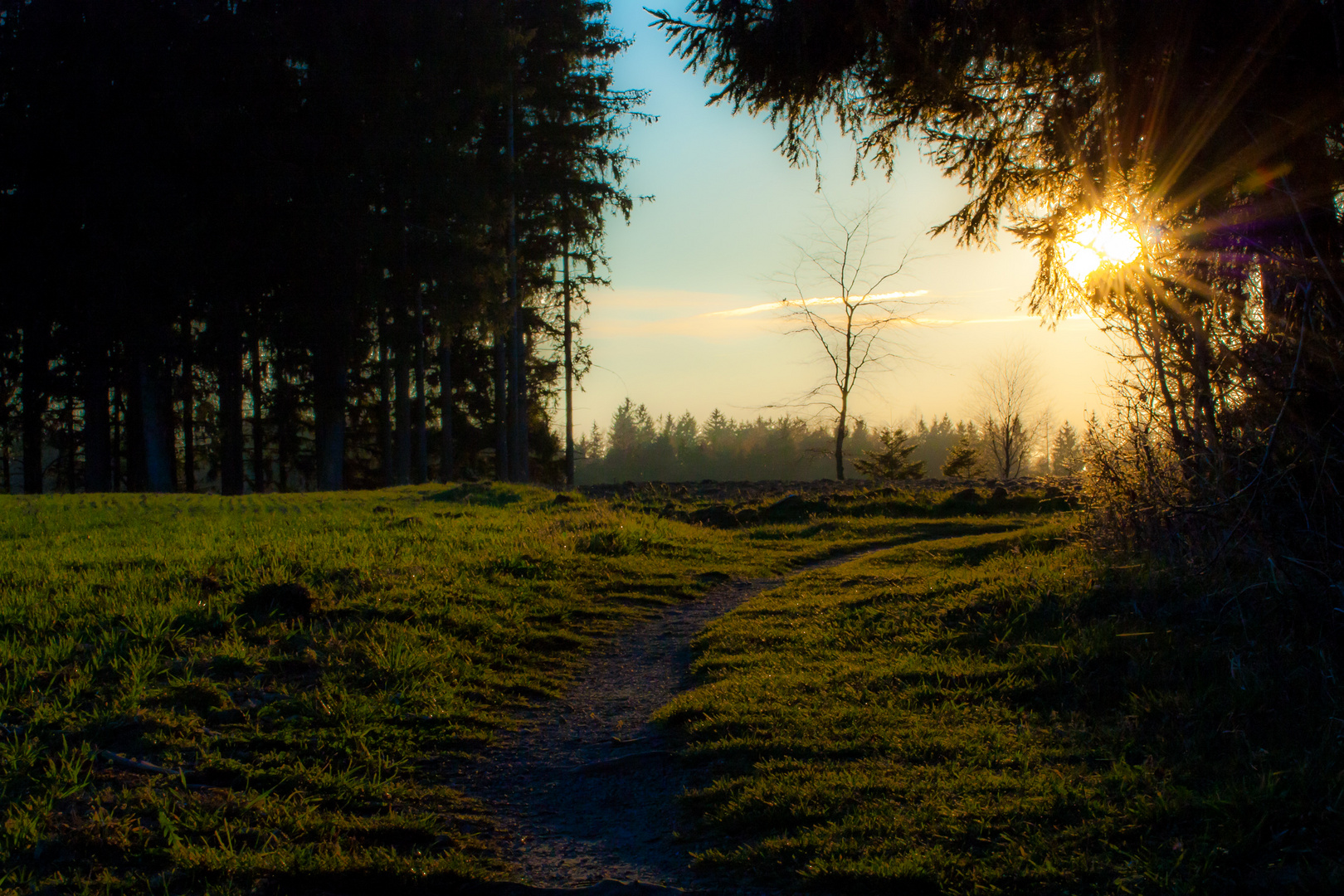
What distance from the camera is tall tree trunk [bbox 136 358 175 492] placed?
2141 centimetres

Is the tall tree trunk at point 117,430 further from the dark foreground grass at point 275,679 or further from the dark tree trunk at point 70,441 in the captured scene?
the dark foreground grass at point 275,679

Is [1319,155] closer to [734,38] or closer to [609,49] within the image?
[734,38]

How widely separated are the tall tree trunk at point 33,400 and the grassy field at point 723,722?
17351mm

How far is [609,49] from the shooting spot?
29922mm

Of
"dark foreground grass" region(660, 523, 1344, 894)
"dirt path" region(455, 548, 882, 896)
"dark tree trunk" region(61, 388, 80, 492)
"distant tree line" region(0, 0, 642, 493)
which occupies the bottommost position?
"dirt path" region(455, 548, 882, 896)

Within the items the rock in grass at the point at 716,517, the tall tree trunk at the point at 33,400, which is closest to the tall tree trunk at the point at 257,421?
the tall tree trunk at the point at 33,400

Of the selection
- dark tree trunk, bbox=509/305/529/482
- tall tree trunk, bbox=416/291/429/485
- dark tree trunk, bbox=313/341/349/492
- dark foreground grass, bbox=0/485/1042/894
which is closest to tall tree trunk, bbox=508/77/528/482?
dark tree trunk, bbox=509/305/529/482

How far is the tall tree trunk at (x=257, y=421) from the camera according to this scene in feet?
78.5

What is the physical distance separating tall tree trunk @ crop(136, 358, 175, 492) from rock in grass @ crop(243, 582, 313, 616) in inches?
692

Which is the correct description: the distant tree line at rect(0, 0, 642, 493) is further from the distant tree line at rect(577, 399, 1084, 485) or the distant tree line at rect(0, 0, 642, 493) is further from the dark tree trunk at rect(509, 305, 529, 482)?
the distant tree line at rect(577, 399, 1084, 485)

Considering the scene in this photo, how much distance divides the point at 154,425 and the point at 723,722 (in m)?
22.0

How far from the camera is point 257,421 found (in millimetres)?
26922

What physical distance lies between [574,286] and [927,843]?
28140 mm

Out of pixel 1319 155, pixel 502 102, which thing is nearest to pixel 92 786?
pixel 1319 155
